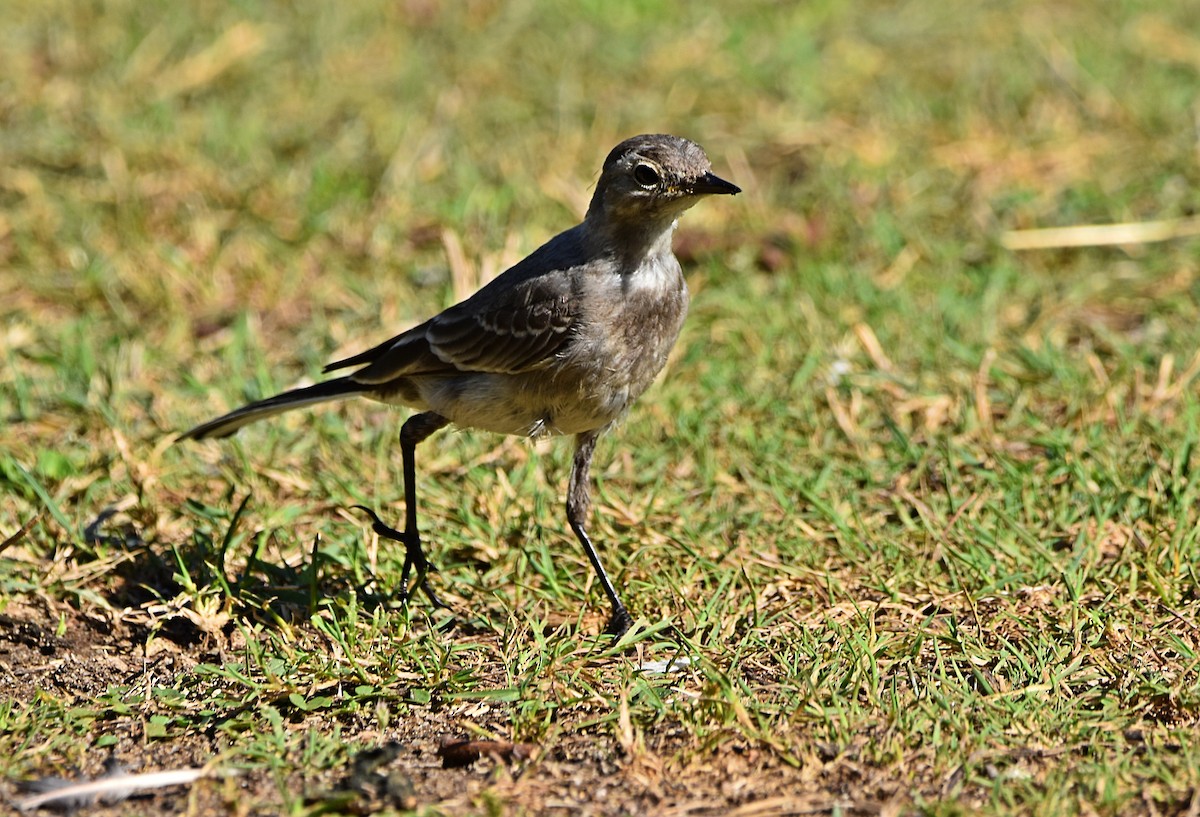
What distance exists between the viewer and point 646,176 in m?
4.88

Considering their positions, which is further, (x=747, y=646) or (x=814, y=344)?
(x=814, y=344)

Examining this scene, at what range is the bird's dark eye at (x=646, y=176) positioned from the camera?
15.9 feet

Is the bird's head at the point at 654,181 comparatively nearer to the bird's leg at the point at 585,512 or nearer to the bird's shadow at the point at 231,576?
the bird's leg at the point at 585,512

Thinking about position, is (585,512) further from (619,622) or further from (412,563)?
(412,563)

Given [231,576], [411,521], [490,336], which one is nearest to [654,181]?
[490,336]

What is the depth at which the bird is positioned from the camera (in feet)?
16.2

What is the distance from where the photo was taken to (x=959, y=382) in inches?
254

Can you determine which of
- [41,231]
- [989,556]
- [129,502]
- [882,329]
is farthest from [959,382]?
[41,231]

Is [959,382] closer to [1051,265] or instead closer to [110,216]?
[1051,265]

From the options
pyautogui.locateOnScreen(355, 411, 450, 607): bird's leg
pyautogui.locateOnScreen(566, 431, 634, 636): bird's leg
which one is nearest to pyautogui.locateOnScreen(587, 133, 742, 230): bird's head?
pyautogui.locateOnScreen(566, 431, 634, 636): bird's leg

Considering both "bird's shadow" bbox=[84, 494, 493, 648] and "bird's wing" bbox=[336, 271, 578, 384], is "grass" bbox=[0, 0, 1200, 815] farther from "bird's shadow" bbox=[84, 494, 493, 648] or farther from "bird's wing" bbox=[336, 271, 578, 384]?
"bird's wing" bbox=[336, 271, 578, 384]

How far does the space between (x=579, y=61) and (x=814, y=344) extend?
3.66 m

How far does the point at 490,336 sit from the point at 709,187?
981mm

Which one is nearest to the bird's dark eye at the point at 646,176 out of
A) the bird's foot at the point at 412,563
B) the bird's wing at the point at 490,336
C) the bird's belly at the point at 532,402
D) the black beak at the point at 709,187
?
the black beak at the point at 709,187
